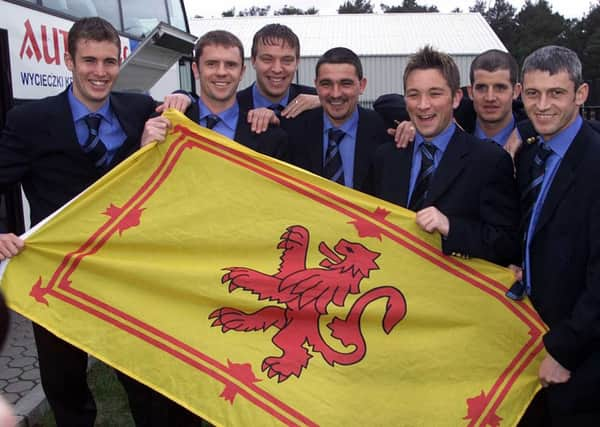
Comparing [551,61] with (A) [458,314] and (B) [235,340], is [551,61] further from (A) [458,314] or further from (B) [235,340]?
(B) [235,340]

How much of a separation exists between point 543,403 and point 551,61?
69.1 inches

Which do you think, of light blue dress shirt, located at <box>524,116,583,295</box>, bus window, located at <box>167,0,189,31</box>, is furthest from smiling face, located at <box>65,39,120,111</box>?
bus window, located at <box>167,0,189,31</box>

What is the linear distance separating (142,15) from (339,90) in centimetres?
545

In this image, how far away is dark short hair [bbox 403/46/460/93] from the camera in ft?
9.96

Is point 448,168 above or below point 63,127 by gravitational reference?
below

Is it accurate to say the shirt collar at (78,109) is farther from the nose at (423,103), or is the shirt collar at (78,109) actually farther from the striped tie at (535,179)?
the striped tie at (535,179)

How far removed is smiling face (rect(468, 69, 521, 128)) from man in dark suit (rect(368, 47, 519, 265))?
0.77 metres

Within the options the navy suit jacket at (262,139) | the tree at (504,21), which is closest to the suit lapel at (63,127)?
the navy suit jacket at (262,139)

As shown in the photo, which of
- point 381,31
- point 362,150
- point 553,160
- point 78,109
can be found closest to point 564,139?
point 553,160

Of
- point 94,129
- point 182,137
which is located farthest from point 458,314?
point 94,129

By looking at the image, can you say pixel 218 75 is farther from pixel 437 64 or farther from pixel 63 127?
pixel 437 64

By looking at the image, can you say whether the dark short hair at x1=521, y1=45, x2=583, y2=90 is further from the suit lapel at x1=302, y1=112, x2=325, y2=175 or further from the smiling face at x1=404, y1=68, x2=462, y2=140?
the suit lapel at x1=302, y1=112, x2=325, y2=175

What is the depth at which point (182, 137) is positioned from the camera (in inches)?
124

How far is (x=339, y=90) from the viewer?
3.55 m
